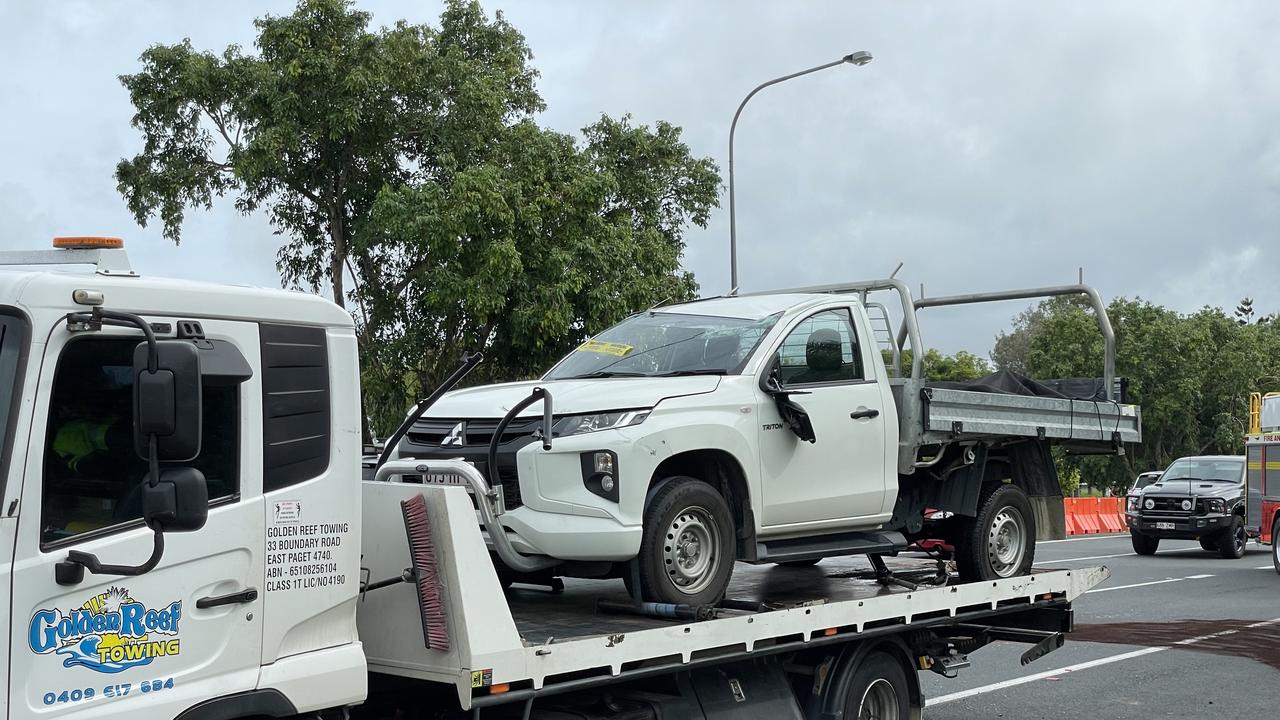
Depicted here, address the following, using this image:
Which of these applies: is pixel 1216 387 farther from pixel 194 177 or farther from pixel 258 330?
pixel 258 330

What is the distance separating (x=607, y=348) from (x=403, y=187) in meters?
13.7

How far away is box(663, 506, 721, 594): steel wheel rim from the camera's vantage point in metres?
6.24

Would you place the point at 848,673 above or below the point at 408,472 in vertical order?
below

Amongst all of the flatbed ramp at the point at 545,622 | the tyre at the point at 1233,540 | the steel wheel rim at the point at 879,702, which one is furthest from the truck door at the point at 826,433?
the tyre at the point at 1233,540

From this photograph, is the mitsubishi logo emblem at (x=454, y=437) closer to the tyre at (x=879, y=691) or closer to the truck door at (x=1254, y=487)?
the tyre at (x=879, y=691)

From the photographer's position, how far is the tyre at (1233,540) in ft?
75.5

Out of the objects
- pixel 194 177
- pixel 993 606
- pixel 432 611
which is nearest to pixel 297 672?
pixel 432 611

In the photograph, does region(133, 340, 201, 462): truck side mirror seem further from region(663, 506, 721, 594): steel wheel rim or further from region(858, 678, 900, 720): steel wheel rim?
region(858, 678, 900, 720): steel wheel rim

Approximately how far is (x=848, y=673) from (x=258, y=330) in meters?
3.96

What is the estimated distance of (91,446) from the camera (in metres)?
3.88

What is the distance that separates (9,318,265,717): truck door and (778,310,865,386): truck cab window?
357 cm

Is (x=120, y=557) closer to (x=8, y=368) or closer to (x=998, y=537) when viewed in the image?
(x=8, y=368)

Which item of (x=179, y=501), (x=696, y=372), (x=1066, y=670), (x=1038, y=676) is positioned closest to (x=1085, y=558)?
(x=1066, y=670)

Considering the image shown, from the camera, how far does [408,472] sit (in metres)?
5.66
